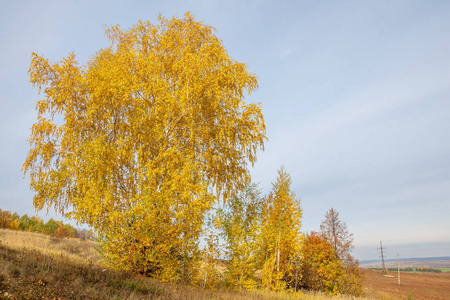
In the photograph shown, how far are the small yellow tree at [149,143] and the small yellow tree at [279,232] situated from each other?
3901 millimetres

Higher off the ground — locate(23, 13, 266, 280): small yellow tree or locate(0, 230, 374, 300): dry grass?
locate(23, 13, 266, 280): small yellow tree

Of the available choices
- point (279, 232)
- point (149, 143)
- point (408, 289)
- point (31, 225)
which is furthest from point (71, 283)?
point (408, 289)

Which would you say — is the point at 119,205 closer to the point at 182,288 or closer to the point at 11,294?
the point at 182,288

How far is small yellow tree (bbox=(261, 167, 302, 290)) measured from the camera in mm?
15255

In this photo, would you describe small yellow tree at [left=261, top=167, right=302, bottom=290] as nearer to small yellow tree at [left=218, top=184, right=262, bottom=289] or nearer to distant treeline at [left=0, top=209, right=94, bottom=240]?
small yellow tree at [left=218, top=184, right=262, bottom=289]

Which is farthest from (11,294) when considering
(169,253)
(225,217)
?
(225,217)

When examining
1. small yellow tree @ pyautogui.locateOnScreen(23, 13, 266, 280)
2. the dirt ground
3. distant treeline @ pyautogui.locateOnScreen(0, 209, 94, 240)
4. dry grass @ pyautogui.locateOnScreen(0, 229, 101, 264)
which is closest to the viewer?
small yellow tree @ pyautogui.locateOnScreen(23, 13, 266, 280)

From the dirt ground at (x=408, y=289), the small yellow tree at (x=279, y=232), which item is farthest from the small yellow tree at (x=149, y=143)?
the dirt ground at (x=408, y=289)

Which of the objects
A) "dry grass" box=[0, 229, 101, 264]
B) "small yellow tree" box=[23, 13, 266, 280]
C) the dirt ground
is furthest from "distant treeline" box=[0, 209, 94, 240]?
the dirt ground

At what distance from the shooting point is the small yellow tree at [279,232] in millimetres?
15255

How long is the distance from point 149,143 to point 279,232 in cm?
854

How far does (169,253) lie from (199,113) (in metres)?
6.57

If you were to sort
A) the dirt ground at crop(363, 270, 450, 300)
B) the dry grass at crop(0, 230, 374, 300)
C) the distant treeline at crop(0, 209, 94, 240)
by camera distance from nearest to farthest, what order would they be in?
the dry grass at crop(0, 230, 374, 300) < the dirt ground at crop(363, 270, 450, 300) < the distant treeline at crop(0, 209, 94, 240)

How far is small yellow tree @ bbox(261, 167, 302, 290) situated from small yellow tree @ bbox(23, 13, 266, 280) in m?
3.90
